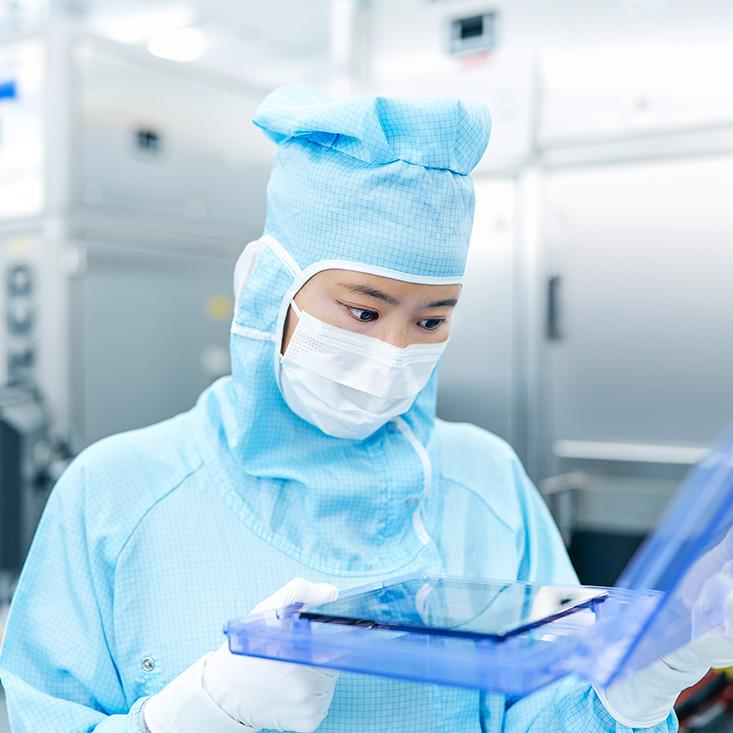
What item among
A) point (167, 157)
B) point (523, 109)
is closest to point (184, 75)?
point (167, 157)

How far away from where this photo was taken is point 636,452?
7.92ft

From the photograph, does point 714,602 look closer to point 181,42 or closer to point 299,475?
point 299,475

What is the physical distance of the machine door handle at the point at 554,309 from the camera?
2531 mm

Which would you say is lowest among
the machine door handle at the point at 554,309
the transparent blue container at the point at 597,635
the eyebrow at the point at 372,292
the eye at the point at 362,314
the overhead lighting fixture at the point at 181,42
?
the transparent blue container at the point at 597,635

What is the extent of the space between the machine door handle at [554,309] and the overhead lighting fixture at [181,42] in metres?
4.49

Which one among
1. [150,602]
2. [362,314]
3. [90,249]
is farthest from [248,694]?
[90,249]

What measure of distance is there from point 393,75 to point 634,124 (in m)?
0.73

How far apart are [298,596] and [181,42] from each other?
6.36m

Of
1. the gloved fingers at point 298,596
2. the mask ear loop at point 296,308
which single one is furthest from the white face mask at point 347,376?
the gloved fingers at point 298,596

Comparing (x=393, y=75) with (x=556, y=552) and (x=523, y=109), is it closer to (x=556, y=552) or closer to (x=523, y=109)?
(x=523, y=109)

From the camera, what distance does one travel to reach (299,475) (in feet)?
4.17

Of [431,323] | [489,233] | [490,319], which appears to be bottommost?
[490,319]

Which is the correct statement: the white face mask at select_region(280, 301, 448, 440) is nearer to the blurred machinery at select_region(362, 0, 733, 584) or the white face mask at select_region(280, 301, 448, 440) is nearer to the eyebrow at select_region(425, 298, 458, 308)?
the eyebrow at select_region(425, 298, 458, 308)

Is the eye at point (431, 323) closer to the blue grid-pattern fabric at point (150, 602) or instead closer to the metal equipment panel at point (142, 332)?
the blue grid-pattern fabric at point (150, 602)
